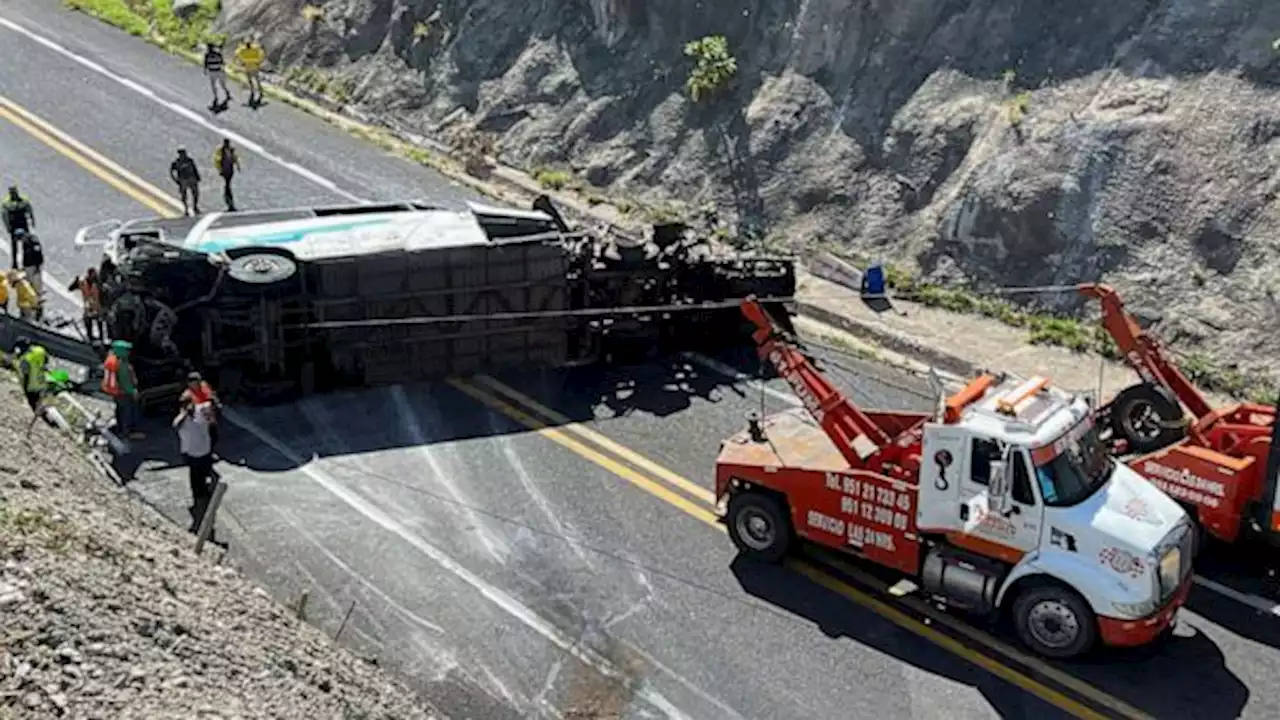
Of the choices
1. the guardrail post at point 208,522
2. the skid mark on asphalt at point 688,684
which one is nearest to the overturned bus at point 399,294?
the guardrail post at point 208,522

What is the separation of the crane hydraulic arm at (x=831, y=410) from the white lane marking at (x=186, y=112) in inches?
380

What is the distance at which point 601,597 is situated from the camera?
51.3ft

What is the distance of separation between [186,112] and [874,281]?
14.4 m

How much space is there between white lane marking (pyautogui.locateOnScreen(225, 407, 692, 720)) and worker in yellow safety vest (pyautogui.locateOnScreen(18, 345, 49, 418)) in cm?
216

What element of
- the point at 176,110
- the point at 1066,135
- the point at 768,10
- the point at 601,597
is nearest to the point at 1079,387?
the point at 1066,135

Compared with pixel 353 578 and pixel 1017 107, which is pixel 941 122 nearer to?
pixel 1017 107

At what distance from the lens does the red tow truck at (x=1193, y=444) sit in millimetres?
15938

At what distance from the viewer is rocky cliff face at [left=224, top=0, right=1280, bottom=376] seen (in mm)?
22156

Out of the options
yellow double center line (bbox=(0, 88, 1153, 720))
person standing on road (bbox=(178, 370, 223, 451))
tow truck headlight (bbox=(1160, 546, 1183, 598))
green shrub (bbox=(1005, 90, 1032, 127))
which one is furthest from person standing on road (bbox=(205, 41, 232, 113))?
tow truck headlight (bbox=(1160, 546, 1183, 598))

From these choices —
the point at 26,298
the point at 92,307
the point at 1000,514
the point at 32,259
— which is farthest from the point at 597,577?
the point at 32,259

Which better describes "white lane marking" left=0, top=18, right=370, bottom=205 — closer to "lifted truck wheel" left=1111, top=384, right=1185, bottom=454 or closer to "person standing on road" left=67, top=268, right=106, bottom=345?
"person standing on road" left=67, top=268, right=106, bottom=345

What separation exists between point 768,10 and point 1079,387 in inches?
401

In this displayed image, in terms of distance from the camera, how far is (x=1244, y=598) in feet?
51.4

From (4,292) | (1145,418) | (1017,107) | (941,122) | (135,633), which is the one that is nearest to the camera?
(135,633)
